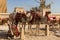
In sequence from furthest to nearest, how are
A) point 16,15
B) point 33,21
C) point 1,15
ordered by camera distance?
point 1,15 < point 33,21 < point 16,15

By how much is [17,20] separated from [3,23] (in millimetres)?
5341

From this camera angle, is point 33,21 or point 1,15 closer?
point 33,21

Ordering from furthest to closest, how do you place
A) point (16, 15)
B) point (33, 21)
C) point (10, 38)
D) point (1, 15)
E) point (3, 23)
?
point (1, 15)
point (3, 23)
point (33, 21)
point (16, 15)
point (10, 38)

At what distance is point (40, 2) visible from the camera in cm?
1296

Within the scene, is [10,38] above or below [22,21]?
below

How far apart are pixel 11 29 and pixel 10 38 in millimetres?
393

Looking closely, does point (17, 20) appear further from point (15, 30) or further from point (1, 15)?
point (1, 15)

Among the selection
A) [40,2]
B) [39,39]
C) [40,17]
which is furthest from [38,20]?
[40,2]

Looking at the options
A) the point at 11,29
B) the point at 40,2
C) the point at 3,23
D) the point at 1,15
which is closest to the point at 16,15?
the point at 11,29

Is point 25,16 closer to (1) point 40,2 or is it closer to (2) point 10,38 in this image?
(2) point 10,38

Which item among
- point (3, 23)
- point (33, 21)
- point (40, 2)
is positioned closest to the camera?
point (33, 21)

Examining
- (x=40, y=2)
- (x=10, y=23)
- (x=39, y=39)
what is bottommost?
(x=39, y=39)

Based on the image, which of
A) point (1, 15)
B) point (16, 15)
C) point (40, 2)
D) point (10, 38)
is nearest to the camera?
point (10, 38)

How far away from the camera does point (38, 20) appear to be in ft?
32.4
